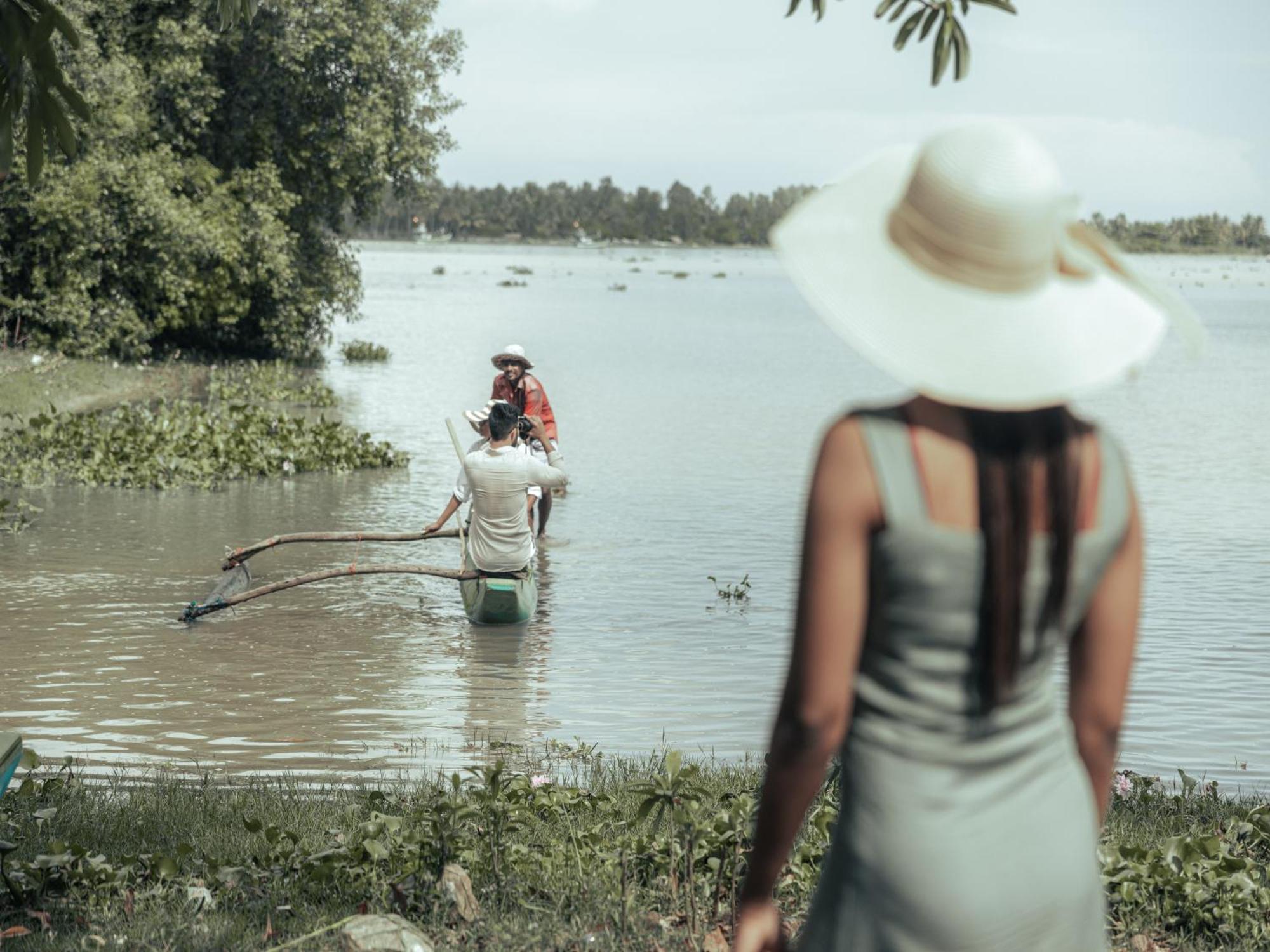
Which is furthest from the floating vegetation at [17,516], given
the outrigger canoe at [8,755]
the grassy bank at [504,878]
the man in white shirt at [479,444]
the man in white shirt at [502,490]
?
the grassy bank at [504,878]

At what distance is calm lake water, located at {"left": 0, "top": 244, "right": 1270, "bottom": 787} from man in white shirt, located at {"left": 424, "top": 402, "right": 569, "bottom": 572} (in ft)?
2.46

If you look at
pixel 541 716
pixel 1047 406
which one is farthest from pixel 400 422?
pixel 1047 406

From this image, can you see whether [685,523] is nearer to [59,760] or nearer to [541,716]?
[541,716]

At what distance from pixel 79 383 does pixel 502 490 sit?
19.0 m

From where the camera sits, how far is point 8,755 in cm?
537

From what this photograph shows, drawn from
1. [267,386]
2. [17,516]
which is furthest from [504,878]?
[267,386]

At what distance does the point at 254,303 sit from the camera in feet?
115

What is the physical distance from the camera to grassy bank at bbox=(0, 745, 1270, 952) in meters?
4.84

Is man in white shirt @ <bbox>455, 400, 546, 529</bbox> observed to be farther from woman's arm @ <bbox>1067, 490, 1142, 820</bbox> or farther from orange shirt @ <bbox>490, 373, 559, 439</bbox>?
woman's arm @ <bbox>1067, 490, 1142, 820</bbox>

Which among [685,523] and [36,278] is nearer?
[685,523]

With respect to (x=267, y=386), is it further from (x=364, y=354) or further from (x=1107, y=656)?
(x=1107, y=656)

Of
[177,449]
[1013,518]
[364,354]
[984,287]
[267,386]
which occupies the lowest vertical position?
[364,354]

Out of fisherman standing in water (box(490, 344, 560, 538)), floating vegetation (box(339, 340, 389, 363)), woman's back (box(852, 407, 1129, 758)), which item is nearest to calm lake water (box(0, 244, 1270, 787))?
fisherman standing in water (box(490, 344, 560, 538))

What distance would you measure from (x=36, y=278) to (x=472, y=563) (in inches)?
841
